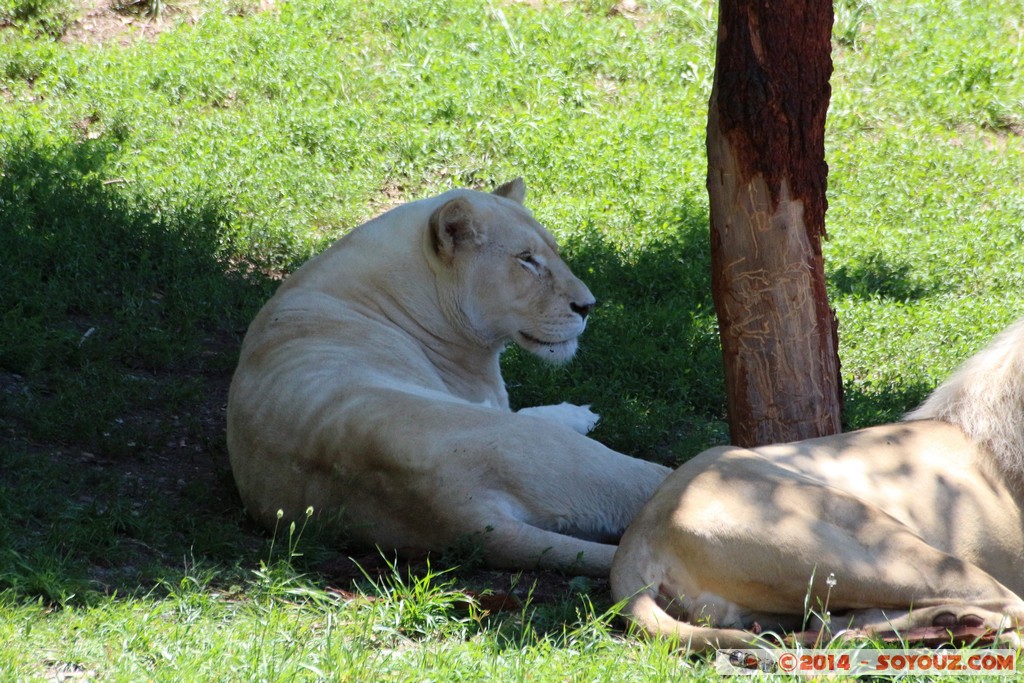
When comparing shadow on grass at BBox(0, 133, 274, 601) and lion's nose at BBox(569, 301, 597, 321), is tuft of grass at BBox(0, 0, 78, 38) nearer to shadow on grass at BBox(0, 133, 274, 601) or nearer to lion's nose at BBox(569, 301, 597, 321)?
shadow on grass at BBox(0, 133, 274, 601)

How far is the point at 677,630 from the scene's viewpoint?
361 centimetres

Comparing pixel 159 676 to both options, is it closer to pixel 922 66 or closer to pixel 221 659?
pixel 221 659

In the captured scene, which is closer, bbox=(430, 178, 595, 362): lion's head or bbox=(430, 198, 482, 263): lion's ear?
bbox=(430, 198, 482, 263): lion's ear

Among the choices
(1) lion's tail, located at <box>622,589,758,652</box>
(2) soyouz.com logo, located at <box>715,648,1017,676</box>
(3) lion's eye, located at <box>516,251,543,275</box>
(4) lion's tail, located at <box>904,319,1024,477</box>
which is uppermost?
(3) lion's eye, located at <box>516,251,543,275</box>

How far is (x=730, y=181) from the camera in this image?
5273 mm

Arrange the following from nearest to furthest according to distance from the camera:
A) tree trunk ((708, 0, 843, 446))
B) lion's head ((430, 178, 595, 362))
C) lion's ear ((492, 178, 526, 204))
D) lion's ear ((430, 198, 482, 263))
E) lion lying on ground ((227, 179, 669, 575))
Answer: lion lying on ground ((227, 179, 669, 575))
tree trunk ((708, 0, 843, 446))
lion's ear ((430, 198, 482, 263))
lion's head ((430, 178, 595, 362))
lion's ear ((492, 178, 526, 204))

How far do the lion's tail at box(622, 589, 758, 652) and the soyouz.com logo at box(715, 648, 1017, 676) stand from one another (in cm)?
3

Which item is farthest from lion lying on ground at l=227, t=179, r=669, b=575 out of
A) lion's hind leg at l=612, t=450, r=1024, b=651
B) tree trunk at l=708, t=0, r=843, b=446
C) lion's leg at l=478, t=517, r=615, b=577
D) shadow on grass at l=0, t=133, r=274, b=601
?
tree trunk at l=708, t=0, r=843, b=446

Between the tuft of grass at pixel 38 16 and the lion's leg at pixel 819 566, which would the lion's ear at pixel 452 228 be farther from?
the tuft of grass at pixel 38 16

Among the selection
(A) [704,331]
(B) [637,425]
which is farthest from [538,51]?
(B) [637,425]

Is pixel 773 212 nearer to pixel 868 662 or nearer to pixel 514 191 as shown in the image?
pixel 514 191

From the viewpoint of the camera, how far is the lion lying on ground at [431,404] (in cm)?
446

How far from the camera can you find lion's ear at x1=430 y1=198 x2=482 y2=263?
5605 mm

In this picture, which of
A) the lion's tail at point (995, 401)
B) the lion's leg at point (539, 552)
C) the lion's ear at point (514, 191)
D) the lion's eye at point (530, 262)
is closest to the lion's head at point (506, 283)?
the lion's eye at point (530, 262)
